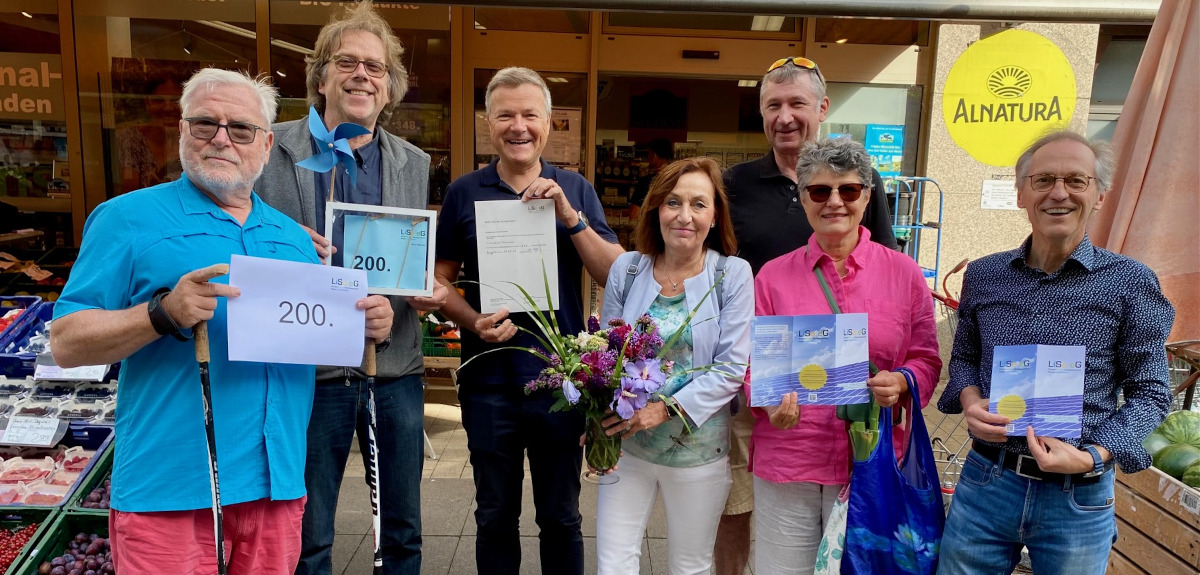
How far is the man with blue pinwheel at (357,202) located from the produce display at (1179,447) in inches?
115

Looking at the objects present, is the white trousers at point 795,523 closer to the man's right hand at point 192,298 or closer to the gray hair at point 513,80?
the gray hair at point 513,80

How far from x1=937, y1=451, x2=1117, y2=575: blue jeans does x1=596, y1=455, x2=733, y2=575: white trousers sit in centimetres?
72

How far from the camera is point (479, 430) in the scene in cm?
271

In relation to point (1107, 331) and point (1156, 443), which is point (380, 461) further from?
point (1156, 443)

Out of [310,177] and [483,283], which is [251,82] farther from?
[483,283]

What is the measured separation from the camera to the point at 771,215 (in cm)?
281

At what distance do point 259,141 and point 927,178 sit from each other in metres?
6.14

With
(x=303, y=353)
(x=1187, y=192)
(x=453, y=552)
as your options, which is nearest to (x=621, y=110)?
(x=453, y=552)

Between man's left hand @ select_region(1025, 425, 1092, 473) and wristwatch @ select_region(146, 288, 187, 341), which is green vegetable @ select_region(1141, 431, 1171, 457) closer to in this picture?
man's left hand @ select_region(1025, 425, 1092, 473)

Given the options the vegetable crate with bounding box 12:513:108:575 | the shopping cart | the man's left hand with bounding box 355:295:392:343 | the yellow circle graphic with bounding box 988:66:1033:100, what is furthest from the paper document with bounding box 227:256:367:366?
the yellow circle graphic with bounding box 988:66:1033:100

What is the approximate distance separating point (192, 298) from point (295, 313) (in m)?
0.28

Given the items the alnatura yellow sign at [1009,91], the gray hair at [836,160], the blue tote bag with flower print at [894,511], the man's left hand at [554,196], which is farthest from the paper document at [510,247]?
the alnatura yellow sign at [1009,91]

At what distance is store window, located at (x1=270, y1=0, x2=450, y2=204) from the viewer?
6.95m

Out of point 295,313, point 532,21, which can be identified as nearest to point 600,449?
point 295,313
